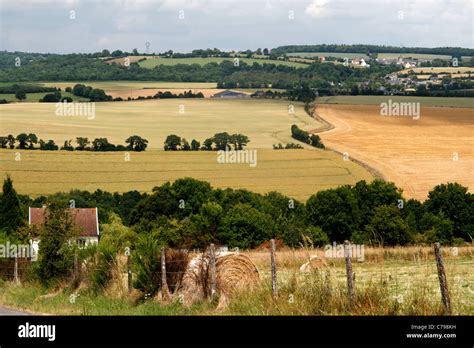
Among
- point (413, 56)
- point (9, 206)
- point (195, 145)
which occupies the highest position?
point (413, 56)

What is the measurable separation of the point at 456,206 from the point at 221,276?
54.7m

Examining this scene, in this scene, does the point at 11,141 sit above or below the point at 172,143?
above

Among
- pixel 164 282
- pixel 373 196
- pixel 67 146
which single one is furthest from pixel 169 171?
pixel 164 282

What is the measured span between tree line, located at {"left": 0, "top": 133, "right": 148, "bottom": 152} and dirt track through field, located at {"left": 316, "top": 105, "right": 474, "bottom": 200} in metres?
17.0

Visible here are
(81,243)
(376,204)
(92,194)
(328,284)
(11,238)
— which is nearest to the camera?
(328,284)

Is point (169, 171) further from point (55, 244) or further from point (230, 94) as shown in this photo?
point (55, 244)

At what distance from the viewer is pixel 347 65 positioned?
124 meters

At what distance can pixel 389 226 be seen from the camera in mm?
57281

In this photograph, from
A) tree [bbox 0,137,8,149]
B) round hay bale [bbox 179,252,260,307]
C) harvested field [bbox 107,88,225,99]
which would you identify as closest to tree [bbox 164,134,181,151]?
tree [bbox 0,137,8,149]

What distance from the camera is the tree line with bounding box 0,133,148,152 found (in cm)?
7919
